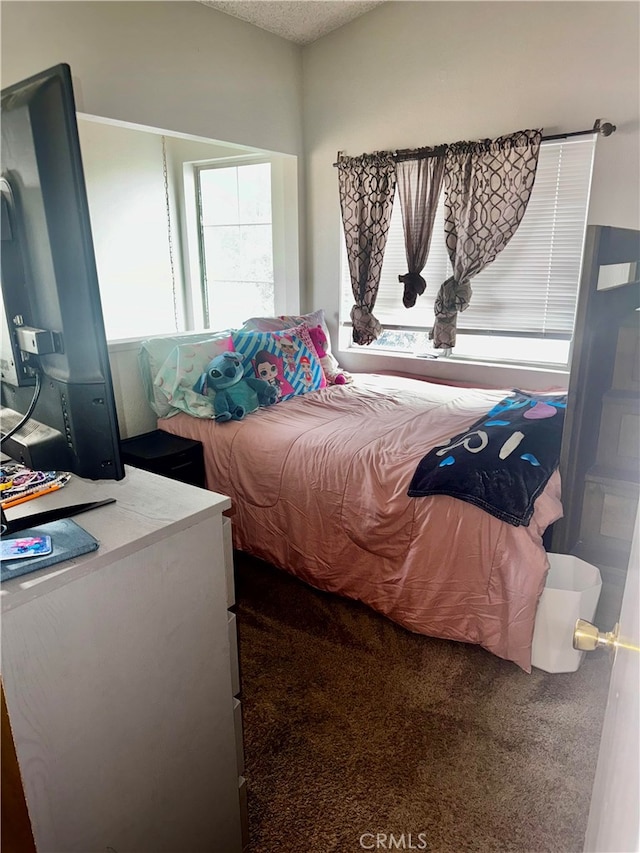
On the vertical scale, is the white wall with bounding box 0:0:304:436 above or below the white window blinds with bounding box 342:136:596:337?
above

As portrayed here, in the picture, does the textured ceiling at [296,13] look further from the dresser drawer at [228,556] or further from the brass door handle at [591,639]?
the brass door handle at [591,639]

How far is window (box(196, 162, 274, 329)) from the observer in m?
3.97

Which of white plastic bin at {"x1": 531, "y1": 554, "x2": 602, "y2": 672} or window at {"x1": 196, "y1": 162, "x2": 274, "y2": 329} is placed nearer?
white plastic bin at {"x1": 531, "y1": 554, "x2": 602, "y2": 672}

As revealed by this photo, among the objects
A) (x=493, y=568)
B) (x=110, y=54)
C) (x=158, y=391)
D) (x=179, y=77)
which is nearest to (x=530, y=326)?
(x=493, y=568)

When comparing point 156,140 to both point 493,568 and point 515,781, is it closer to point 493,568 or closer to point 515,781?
point 493,568

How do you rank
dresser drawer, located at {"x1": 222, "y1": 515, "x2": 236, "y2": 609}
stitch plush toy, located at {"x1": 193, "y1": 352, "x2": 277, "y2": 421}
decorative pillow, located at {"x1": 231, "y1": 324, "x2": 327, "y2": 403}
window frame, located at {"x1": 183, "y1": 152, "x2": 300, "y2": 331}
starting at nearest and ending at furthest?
1. dresser drawer, located at {"x1": 222, "y1": 515, "x2": 236, "y2": 609}
2. stitch plush toy, located at {"x1": 193, "y1": 352, "x2": 277, "y2": 421}
3. decorative pillow, located at {"x1": 231, "y1": 324, "x2": 327, "y2": 403}
4. window frame, located at {"x1": 183, "y1": 152, "x2": 300, "y2": 331}

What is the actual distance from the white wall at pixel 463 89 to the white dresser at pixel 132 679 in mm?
2579

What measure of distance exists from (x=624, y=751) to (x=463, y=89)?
3.31 meters

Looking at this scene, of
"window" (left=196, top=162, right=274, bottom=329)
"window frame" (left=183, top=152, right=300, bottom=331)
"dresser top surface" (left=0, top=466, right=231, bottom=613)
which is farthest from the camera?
"window" (left=196, top=162, right=274, bottom=329)

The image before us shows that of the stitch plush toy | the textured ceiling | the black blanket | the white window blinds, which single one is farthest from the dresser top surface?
the textured ceiling

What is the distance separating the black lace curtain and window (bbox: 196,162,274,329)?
2.36 feet

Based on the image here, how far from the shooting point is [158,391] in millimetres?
2994

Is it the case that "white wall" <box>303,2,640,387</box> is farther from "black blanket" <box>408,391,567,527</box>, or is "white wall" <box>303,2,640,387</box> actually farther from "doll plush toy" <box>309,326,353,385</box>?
"black blanket" <box>408,391,567,527</box>
